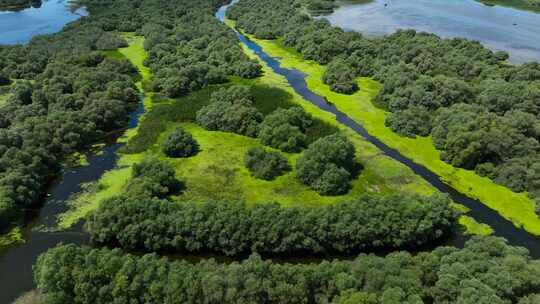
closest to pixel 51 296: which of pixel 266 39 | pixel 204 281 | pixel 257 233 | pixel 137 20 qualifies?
pixel 204 281

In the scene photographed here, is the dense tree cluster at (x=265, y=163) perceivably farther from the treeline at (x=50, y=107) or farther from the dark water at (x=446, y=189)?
the treeline at (x=50, y=107)

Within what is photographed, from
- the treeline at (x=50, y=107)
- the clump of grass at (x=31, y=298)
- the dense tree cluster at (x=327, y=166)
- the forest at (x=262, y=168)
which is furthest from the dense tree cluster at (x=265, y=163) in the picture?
the clump of grass at (x=31, y=298)

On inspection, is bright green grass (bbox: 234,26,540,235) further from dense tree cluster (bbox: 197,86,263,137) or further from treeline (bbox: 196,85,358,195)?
dense tree cluster (bbox: 197,86,263,137)

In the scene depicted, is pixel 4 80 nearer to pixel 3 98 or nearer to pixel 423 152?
pixel 3 98

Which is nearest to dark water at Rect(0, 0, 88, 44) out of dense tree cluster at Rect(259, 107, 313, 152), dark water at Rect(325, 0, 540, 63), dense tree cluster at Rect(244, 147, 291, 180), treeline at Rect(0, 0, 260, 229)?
treeline at Rect(0, 0, 260, 229)

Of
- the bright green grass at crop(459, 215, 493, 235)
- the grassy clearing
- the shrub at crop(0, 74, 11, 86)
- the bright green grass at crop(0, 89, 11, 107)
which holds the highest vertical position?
the shrub at crop(0, 74, 11, 86)

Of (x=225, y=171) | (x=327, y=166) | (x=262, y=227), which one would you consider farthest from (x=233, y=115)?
(x=262, y=227)
